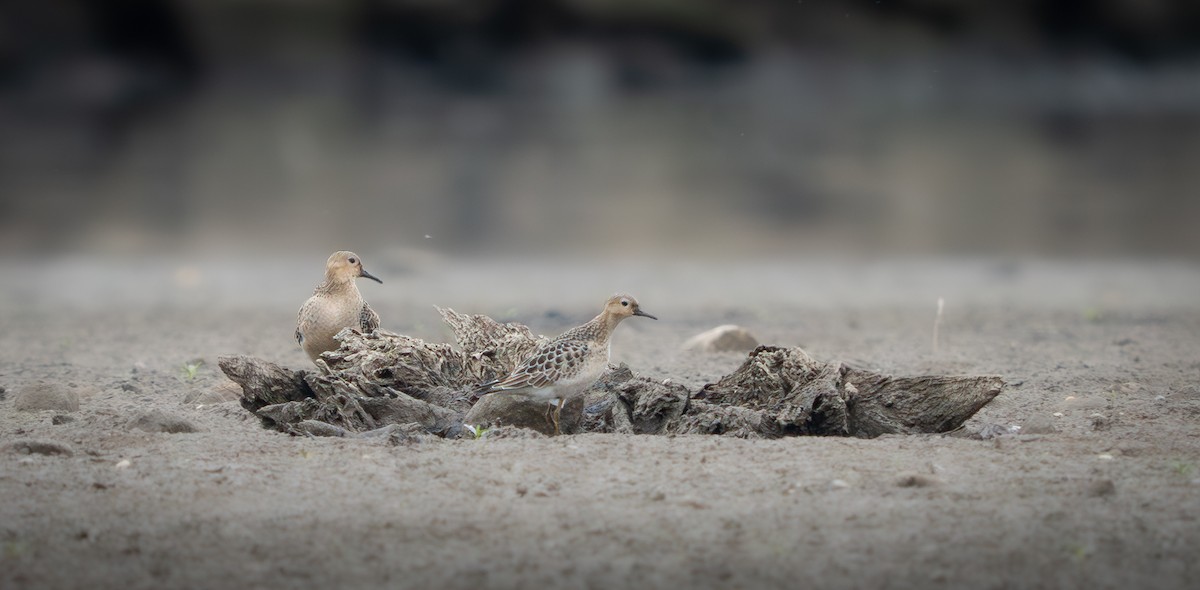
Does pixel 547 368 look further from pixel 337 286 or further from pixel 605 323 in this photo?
pixel 337 286

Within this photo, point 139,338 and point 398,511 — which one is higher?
point 139,338

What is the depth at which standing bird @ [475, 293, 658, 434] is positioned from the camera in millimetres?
4547

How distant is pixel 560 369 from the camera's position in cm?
454

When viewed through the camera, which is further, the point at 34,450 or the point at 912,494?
the point at 34,450

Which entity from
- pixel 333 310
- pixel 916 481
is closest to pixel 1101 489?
pixel 916 481

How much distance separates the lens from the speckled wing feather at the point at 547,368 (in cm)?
454

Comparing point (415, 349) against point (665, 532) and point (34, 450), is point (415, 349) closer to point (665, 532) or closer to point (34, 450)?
point (34, 450)

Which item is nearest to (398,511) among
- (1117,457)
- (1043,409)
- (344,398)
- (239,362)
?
(344,398)

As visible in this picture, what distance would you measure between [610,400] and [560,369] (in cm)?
42

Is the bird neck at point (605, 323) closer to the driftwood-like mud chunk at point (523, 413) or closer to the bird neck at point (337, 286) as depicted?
the driftwood-like mud chunk at point (523, 413)

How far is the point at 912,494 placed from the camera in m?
3.62

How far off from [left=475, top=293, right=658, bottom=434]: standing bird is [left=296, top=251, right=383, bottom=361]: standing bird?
1.26 meters

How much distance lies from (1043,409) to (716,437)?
181 cm

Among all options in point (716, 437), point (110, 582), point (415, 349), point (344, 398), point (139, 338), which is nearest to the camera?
point (110, 582)
